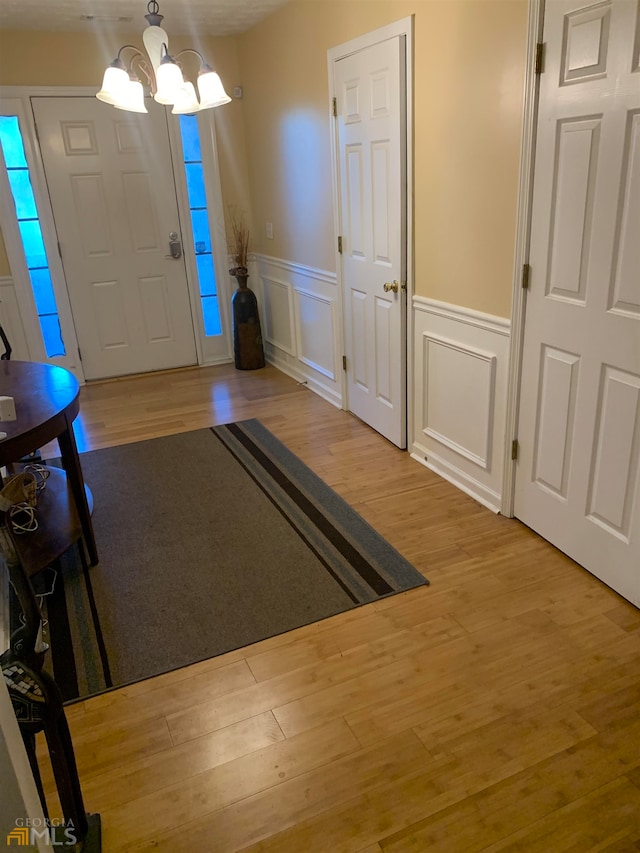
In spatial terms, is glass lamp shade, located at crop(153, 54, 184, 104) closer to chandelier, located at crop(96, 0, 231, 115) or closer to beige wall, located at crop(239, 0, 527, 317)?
chandelier, located at crop(96, 0, 231, 115)

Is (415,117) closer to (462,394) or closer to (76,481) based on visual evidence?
(462,394)

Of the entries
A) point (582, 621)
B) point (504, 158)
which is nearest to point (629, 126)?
point (504, 158)

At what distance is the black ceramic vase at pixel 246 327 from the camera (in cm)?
519

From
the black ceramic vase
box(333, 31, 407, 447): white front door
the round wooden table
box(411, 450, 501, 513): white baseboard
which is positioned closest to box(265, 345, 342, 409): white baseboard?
the black ceramic vase

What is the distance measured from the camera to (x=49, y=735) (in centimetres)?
131

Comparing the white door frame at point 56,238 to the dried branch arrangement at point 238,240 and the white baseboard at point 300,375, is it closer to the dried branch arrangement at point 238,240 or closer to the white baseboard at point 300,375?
the dried branch arrangement at point 238,240

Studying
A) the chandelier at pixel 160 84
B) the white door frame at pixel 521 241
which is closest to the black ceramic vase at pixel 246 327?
the chandelier at pixel 160 84

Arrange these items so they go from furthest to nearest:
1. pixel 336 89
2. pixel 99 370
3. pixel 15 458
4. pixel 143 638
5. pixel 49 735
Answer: pixel 99 370
pixel 336 89
pixel 143 638
pixel 15 458
pixel 49 735

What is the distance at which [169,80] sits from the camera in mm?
2387

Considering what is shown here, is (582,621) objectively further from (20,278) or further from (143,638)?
(20,278)

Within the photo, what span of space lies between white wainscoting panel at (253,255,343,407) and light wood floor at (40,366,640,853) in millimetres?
1991

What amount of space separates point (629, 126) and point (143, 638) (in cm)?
230

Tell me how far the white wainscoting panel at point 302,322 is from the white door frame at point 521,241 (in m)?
1.70

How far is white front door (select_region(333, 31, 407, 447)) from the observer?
3115 millimetres
